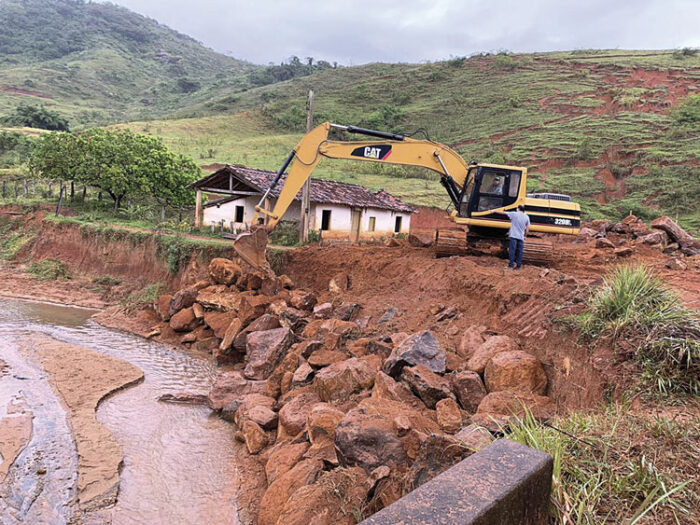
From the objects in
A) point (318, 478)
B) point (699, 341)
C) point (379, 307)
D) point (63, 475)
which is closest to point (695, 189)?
point (379, 307)

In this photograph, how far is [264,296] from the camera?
45.1ft

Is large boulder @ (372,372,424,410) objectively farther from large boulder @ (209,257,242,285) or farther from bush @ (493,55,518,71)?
bush @ (493,55,518,71)

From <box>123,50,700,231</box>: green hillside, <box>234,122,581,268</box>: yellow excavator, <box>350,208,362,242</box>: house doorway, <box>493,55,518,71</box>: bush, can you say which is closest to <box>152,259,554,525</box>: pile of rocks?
<box>234,122,581,268</box>: yellow excavator

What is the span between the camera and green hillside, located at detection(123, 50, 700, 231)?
31.4 meters

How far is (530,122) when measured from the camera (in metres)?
44.8

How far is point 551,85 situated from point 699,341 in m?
57.7

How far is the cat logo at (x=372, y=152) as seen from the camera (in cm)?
1262

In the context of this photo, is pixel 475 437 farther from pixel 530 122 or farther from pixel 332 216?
pixel 530 122

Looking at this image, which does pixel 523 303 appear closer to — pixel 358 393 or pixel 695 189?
pixel 358 393

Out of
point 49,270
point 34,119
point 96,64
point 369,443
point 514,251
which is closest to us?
point 369,443

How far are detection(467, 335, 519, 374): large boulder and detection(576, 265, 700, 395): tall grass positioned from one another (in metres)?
1.19

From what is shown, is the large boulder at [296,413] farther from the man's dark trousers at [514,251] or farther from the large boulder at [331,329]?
the man's dark trousers at [514,251]

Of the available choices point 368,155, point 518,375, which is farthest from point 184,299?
point 518,375

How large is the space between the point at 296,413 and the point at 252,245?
251 inches
